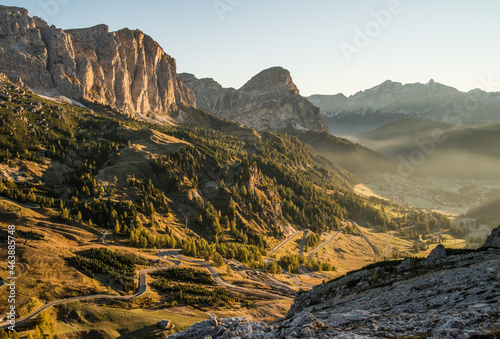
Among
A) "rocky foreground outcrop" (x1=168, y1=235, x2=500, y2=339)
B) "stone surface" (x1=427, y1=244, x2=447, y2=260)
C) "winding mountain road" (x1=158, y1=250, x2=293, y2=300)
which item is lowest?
"winding mountain road" (x1=158, y1=250, x2=293, y2=300)

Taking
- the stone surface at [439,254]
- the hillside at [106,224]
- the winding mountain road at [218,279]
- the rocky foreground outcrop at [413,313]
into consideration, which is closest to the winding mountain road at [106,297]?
the hillside at [106,224]

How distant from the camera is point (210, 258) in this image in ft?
436

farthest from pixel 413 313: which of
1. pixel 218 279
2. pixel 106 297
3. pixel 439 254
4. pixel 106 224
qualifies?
pixel 106 224

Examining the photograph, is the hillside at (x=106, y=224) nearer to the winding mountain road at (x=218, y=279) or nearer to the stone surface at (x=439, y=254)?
the winding mountain road at (x=218, y=279)

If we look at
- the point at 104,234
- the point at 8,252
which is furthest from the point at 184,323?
the point at 104,234

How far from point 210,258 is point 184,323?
2445 inches

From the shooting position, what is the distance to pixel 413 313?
26.3 m

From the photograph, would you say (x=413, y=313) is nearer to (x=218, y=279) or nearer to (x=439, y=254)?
(x=439, y=254)

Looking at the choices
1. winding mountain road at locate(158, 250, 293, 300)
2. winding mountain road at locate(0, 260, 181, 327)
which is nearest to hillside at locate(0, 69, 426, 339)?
winding mountain road at locate(158, 250, 293, 300)

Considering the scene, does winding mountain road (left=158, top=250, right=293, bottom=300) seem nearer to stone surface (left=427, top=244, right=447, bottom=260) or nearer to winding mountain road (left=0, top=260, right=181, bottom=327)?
winding mountain road (left=0, top=260, right=181, bottom=327)

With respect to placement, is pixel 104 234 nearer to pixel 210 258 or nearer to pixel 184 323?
pixel 210 258

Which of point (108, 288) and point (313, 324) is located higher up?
point (313, 324)

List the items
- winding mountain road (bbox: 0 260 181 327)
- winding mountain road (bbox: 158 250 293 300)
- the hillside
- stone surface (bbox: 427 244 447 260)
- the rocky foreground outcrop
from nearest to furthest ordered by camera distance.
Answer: the rocky foreground outcrop, stone surface (bbox: 427 244 447 260), winding mountain road (bbox: 0 260 181 327), the hillside, winding mountain road (bbox: 158 250 293 300)

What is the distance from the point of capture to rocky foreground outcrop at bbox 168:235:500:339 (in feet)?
63.4
